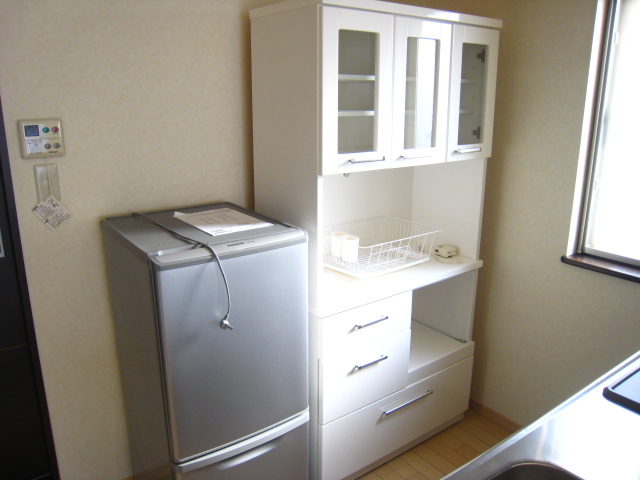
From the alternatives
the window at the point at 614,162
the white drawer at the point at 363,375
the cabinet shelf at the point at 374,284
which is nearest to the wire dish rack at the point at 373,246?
the cabinet shelf at the point at 374,284

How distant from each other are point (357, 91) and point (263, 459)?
1358mm

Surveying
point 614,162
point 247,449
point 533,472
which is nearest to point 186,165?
point 247,449

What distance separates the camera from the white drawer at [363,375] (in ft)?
6.75

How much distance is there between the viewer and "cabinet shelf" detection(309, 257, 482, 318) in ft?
6.57

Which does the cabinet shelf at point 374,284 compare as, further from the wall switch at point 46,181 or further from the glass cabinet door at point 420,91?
the wall switch at point 46,181

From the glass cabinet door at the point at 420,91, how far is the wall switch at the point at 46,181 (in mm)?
1232

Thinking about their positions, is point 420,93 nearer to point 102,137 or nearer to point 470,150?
point 470,150

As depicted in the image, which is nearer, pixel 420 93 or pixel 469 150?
pixel 420 93

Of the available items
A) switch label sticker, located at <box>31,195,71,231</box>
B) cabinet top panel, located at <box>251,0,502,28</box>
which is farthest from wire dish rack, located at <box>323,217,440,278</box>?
switch label sticker, located at <box>31,195,71,231</box>

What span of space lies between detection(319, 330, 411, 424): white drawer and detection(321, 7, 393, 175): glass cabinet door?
2.49 feet

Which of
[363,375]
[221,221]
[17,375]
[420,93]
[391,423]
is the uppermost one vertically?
[420,93]

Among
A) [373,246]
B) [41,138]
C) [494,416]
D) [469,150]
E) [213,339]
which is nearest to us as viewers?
[213,339]

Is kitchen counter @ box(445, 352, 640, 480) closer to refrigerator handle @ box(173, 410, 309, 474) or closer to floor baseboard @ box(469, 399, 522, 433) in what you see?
refrigerator handle @ box(173, 410, 309, 474)

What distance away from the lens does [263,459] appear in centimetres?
183
